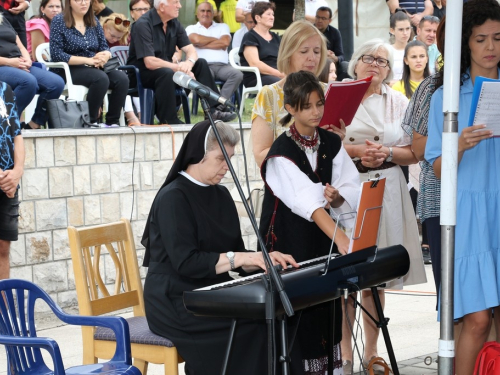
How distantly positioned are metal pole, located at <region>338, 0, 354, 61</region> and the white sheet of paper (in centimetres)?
615

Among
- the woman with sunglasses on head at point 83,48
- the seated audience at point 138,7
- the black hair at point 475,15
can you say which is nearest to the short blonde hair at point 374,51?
the black hair at point 475,15

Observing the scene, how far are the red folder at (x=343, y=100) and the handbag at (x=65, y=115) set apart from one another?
3.38m

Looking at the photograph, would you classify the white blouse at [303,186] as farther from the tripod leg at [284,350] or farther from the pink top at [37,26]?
the pink top at [37,26]

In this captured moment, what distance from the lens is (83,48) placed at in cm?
820

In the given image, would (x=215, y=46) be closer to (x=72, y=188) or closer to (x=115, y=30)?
(x=115, y=30)

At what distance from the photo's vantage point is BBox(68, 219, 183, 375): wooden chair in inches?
157

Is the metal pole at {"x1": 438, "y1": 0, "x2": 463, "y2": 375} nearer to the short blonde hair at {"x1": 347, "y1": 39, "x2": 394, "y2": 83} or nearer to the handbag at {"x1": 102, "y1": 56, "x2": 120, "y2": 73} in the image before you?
the short blonde hair at {"x1": 347, "y1": 39, "x2": 394, "y2": 83}

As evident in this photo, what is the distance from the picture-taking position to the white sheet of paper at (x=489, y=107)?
3.34 meters

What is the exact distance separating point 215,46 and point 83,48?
287cm

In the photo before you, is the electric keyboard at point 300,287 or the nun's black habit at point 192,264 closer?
the electric keyboard at point 300,287

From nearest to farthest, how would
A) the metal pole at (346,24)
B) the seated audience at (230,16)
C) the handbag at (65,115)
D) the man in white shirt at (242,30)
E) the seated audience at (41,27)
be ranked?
the handbag at (65,115) → the seated audience at (41,27) → the metal pole at (346,24) → the man in white shirt at (242,30) → the seated audience at (230,16)

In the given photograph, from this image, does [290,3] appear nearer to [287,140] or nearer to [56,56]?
[56,56]

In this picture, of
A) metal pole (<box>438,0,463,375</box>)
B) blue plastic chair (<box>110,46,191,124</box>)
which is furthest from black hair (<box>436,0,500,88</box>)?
blue plastic chair (<box>110,46,191,124</box>)

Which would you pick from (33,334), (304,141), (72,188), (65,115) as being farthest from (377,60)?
(65,115)
